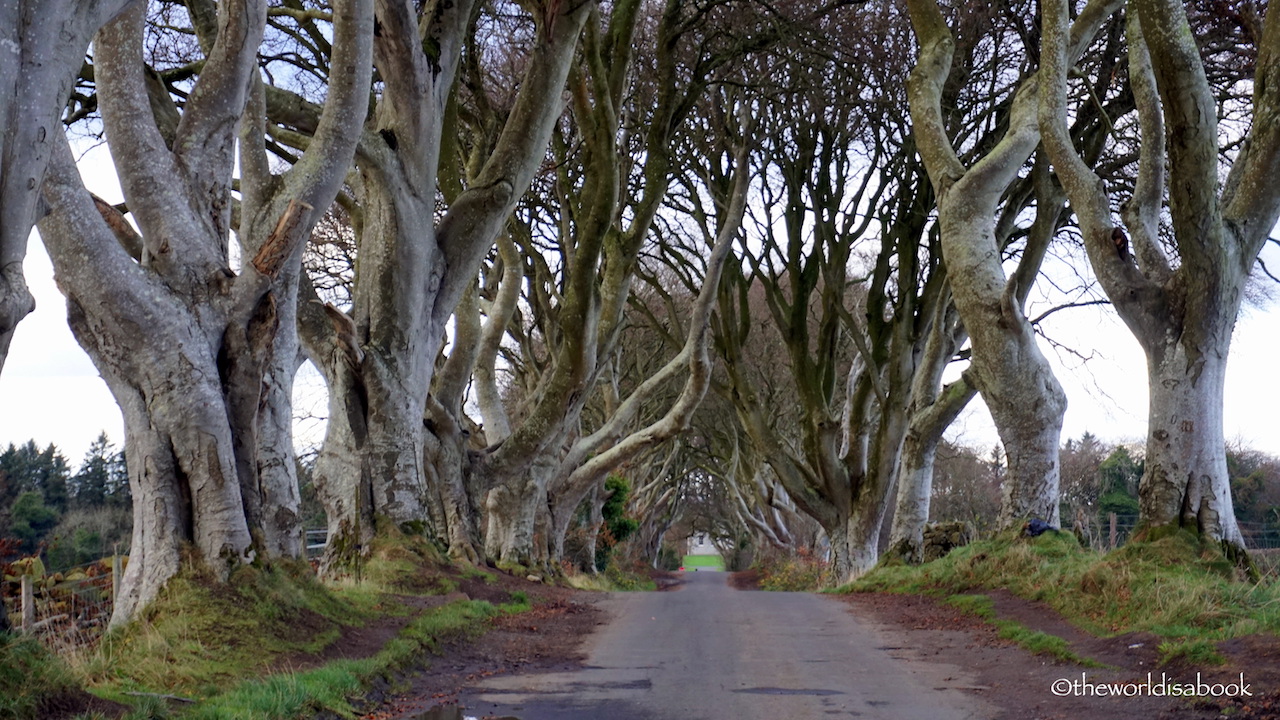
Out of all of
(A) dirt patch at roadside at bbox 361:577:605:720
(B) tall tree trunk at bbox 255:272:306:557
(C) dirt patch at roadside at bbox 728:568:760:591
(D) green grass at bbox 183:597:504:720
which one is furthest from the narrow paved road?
(C) dirt patch at roadside at bbox 728:568:760:591

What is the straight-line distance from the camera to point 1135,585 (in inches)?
318

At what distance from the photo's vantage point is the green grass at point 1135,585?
6.89 meters

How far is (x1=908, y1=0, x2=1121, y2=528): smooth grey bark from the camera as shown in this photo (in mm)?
10641

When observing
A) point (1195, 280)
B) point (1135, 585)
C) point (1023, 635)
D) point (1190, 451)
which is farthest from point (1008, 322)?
point (1023, 635)

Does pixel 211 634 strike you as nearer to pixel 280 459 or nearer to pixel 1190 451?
pixel 280 459

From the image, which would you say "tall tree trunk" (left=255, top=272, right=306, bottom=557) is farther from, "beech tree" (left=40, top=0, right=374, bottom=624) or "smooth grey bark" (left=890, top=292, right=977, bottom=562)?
"smooth grey bark" (left=890, top=292, right=977, bottom=562)

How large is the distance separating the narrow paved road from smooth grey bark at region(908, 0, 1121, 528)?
8.12 feet

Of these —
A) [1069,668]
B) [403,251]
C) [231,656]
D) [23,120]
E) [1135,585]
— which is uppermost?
[403,251]

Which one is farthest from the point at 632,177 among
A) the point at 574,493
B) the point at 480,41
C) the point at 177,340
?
the point at 177,340

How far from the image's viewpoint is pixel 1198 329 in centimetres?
875

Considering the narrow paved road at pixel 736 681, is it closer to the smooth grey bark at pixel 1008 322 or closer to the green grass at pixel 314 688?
the green grass at pixel 314 688

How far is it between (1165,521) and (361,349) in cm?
756

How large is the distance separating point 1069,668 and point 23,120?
6.54 metres

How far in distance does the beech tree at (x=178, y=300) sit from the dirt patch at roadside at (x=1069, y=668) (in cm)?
479
